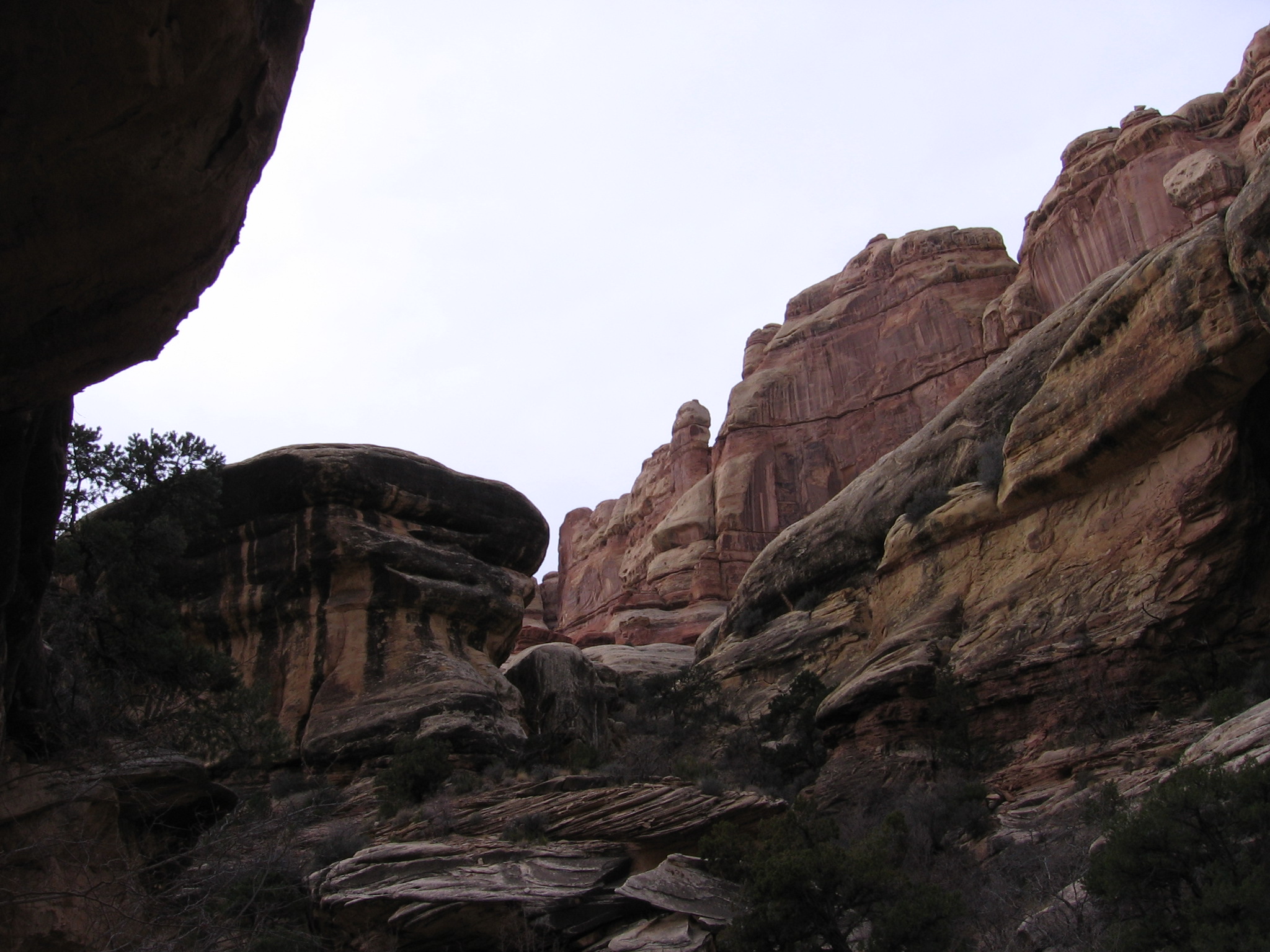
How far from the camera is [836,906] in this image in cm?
1093

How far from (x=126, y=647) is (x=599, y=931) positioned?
754cm

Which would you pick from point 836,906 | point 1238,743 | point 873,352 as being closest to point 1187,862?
point 1238,743

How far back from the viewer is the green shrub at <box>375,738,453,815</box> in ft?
60.0

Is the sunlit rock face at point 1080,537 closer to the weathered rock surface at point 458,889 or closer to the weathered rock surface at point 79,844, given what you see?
the weathered rock surface at point 458,889

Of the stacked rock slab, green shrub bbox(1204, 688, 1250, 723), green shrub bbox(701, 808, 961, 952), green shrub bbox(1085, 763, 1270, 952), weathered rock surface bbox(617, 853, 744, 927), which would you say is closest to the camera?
green shrub bbox(1085, 763, 1270, 952)

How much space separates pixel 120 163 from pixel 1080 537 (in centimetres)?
1877

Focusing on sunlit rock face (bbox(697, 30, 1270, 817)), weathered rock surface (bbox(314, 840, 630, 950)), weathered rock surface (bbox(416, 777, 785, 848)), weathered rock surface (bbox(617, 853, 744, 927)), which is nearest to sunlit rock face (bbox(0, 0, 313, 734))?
weathered rock surface (bbox(314, 840, 630, 950))

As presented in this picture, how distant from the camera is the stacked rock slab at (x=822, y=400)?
50.7 meters

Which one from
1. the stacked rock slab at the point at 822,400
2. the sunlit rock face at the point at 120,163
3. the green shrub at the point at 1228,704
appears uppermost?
the stacked rock slab at the point at 822,400

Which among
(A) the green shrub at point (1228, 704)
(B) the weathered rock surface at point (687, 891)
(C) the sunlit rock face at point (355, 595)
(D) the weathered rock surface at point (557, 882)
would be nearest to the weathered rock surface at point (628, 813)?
(D) the weathered rock surface at point (557, 882)

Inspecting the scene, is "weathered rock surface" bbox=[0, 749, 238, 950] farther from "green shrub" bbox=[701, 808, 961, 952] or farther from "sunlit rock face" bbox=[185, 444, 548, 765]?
"sunlit rock face" bbox=[185, 444, 548, 765]

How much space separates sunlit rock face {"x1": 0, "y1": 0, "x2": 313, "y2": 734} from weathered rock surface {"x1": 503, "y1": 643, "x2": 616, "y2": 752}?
1769 cm

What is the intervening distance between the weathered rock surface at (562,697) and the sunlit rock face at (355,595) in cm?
95

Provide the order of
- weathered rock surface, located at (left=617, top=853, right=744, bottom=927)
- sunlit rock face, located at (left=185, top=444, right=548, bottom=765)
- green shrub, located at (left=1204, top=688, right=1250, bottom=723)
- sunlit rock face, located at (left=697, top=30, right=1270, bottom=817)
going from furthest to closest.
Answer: sunlit rock face, located at (left=185, top=444, right=548, bottom=765) < sunlit rock face, located at (left=697, top=30, right=1270, bottom=817) < green shrub, located at (left=1204, top=688, right=1250, bottom=723) < weathered rock surface, located at (left=617, top=853, right=744, bottom=927)
